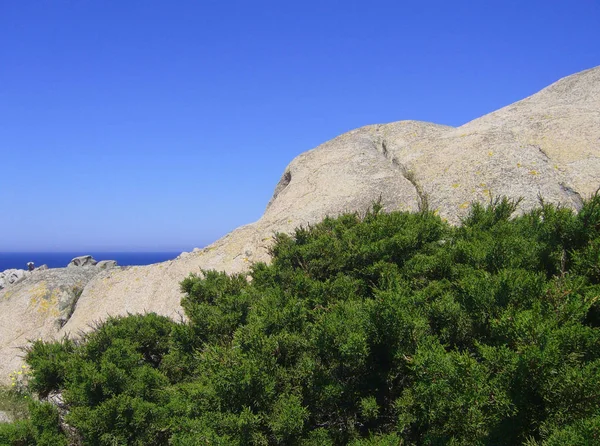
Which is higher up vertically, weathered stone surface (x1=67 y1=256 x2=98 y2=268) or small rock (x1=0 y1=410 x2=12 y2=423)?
weathered stone surface (x1=67 y1=256 x2=98 y2=268)

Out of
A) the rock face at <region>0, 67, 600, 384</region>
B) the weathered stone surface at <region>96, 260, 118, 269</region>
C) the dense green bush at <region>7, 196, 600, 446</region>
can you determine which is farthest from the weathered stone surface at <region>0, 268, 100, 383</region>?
the dense green bush at <region>7, 196, 600, 446</region>

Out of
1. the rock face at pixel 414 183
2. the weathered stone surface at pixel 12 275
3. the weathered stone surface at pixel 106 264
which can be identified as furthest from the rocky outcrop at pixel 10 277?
the weathered stone surface at pixel 106 264

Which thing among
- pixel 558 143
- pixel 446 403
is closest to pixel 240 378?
pixel 446 403

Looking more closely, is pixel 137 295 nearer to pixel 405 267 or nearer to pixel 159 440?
pixel 159 440

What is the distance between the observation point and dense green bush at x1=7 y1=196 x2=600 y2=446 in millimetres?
5520

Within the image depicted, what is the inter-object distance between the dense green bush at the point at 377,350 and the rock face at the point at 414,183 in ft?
9.65

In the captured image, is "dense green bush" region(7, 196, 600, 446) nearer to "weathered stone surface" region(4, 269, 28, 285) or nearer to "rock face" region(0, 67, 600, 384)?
"rock face" region(0, 67, 600, 384)

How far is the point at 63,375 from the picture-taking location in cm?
1031

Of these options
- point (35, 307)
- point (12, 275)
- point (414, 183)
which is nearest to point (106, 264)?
point (35, 307)

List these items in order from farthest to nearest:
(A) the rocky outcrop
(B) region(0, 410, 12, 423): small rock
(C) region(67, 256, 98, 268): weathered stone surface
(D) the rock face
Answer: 1. (A) the rocky outcrop
2. (C) region(67, 256, 98, 268): weathered stone surface
3. (D) the rock face
4. (B) region(0, 410, 12, 423): small rock

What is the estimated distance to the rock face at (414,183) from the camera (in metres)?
13.7

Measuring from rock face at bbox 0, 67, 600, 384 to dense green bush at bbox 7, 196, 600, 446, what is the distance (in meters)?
2.94

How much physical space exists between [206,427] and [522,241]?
21.9 feet

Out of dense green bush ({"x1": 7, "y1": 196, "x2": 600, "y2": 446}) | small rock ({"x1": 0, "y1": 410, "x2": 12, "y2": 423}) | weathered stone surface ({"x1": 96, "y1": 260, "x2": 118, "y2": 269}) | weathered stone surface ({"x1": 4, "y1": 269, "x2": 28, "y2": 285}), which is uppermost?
weathered stone surface ({"x1": 4, "y1": 269, "x2": 28, "y2": 285})
